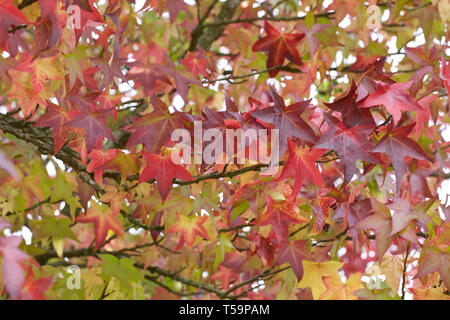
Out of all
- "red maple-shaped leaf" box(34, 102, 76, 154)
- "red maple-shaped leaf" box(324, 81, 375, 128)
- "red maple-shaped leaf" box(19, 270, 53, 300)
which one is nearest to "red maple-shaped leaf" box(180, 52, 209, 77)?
"red maple-shaped leaf" box(34, 102, 76, 154)

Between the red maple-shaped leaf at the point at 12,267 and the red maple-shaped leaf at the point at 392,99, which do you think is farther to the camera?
the red maple-shaped leaf at the point at 392,99

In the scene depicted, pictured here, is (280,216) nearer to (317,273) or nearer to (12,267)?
(317,273)

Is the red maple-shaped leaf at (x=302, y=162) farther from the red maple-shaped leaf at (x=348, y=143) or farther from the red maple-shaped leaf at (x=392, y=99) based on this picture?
the red maple-shaped leaf at (x=392, y=99)

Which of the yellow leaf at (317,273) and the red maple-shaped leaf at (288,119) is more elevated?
the red maple-shaped leaf at (288,119)

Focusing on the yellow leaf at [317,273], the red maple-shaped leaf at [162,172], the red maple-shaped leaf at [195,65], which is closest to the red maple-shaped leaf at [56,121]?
the red maple-shaped leaf at [162,172]

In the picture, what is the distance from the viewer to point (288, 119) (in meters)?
1.31

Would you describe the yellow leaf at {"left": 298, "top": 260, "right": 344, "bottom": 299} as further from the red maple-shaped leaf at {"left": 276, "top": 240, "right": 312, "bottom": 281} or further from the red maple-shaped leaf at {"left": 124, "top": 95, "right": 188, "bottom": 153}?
the red maple-shaped leaf at {"left": 124, "top": 95, "right": 188, "bottom": 153}

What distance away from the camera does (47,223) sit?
178 centimetres

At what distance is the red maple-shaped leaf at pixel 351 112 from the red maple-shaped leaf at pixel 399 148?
0.21 ft

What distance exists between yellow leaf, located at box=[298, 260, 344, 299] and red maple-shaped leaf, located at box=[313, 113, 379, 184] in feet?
1.62

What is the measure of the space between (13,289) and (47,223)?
87cm

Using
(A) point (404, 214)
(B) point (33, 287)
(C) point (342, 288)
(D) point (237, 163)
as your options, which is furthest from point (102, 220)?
(A) point (404, 214)

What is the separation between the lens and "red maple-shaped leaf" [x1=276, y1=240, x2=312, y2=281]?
1664mm

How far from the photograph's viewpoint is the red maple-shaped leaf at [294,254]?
1.66 metres
